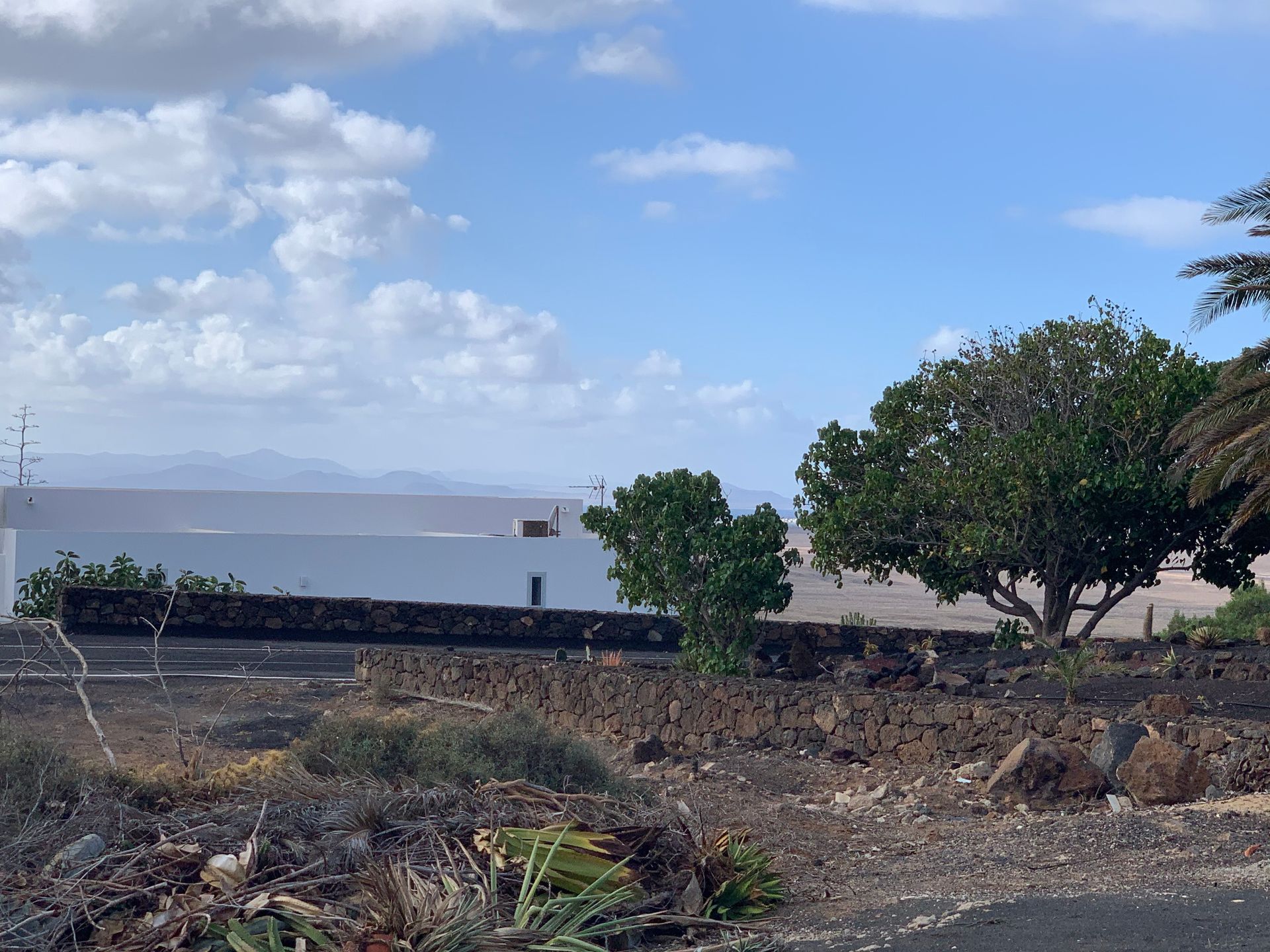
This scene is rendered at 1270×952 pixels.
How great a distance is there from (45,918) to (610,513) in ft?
36.0

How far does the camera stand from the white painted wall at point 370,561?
2617cm

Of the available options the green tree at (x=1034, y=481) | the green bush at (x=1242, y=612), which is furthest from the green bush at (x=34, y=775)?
the green bush at (x=1242, y=612)

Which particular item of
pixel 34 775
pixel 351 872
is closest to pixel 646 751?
pixel 351 872

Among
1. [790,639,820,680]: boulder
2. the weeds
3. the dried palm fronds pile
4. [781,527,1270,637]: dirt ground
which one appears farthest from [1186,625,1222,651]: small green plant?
[781,527,1270,637]: dirt ground

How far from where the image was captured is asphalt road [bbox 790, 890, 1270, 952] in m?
5.32

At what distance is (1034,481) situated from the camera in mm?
16703

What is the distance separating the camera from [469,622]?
22.8 m

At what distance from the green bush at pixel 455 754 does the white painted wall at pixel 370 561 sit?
19.9 meters

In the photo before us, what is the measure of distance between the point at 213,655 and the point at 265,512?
16730 millimetres

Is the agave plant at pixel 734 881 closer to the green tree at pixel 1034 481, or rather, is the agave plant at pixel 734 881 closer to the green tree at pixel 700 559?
the green tree at pixel 700 559

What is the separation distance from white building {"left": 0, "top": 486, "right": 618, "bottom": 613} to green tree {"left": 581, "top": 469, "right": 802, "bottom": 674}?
14198mm

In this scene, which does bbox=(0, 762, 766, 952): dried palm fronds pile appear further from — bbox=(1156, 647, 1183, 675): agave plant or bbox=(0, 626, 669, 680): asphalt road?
bbox=(0, 626, 669, 680): asphalt road

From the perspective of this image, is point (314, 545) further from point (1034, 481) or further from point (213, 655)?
point (1034, 481)

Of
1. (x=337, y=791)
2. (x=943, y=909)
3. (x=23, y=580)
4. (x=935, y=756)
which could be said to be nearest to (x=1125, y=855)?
(x=943, y=909)
